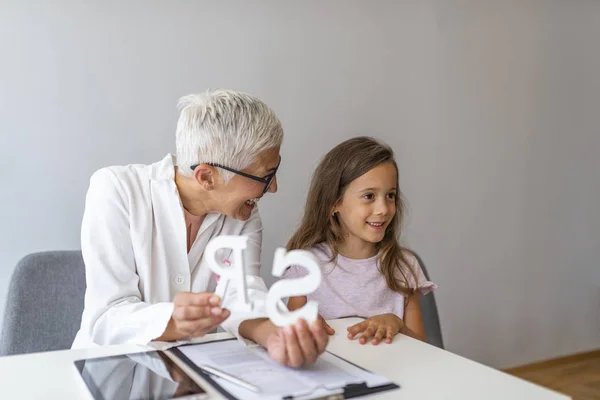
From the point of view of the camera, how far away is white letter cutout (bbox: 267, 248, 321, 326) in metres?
1.12

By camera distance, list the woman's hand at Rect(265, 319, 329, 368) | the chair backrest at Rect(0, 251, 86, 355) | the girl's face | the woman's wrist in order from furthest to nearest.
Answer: the girl's face, the chair backrest at Rect(0, 251, 86, 355), the woman's wrist, the woman's hand at Rect(265, 319, 329, 368)

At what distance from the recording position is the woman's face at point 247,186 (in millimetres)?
1614

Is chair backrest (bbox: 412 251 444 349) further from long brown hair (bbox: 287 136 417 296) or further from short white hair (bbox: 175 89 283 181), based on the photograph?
short white hair (bbox: 175 89 283 181)

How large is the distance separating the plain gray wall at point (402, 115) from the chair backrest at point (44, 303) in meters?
0.28

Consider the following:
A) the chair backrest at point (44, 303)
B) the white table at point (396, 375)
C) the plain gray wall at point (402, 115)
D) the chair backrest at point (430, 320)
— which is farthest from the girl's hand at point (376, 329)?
the plain gray wall at point (402, 115)

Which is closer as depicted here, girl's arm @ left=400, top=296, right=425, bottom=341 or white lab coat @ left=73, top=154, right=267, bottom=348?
white lab coat @ left=73, top=154, right=267, bottom=348

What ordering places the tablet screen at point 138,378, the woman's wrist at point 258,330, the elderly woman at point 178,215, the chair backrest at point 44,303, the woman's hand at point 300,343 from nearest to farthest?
1. the tablet screen at point 138,378
2. the woman's hand at point 300,343
3. the woman's wrist at point 258,330
4. the elderly woman at point 178,215
5. the chair backrest at point 44,303

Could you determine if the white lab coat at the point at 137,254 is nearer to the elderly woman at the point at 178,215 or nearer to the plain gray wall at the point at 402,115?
the elderly woman at the point at 178,215

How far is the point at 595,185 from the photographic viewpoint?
364cm

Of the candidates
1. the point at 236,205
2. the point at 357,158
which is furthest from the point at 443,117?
the point at 236,205

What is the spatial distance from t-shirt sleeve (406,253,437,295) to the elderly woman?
0.58 meters

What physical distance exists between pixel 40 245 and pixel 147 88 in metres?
0.65

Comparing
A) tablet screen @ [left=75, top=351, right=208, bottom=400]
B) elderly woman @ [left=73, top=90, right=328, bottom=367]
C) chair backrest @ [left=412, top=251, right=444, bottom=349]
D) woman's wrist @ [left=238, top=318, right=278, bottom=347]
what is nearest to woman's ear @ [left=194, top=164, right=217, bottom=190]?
elderly woman @ [left=73, top=90, right=328, bottom=367]

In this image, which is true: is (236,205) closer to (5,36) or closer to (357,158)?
(357,158)
